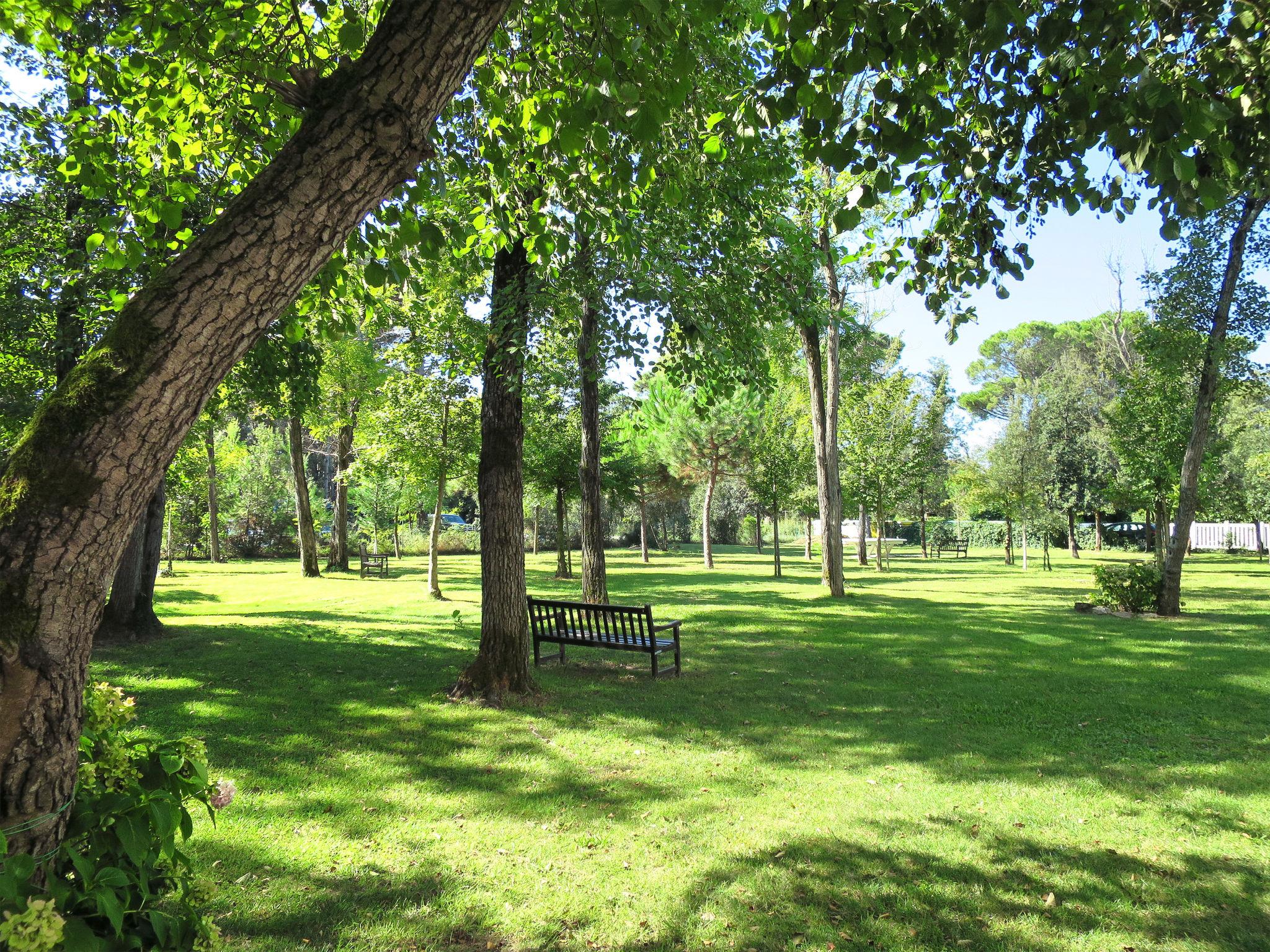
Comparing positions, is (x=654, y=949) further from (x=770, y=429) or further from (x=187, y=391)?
(x=770, y=429)

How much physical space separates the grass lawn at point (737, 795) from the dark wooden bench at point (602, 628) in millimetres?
426

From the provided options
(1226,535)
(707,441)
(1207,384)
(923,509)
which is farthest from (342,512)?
(1226,535)

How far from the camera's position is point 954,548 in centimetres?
4653

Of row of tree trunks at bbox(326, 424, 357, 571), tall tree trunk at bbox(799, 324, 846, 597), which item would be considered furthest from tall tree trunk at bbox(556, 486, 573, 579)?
tall tree trunk at bbox(799, 324, 846, 597)

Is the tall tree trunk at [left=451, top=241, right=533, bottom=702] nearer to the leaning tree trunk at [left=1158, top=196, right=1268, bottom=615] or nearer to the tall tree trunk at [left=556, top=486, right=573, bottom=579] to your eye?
the leaning tree trunk at [left=1158, top=196, right=1268, bottom=615]

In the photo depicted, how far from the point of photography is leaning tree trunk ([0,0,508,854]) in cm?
185

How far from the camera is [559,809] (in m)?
4.61

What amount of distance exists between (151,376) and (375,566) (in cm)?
2556

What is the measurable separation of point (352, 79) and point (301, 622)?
1173cm

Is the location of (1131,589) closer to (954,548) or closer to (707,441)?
(707,441)

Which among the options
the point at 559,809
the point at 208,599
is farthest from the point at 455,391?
the point at 559,809

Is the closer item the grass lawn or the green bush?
the green bush

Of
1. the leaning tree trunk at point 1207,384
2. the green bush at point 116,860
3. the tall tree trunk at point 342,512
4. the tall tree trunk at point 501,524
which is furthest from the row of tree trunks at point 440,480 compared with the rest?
the leaning tree trunk at point 1207,384

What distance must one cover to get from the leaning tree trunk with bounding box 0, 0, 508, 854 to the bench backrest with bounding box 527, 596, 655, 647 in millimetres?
6248
